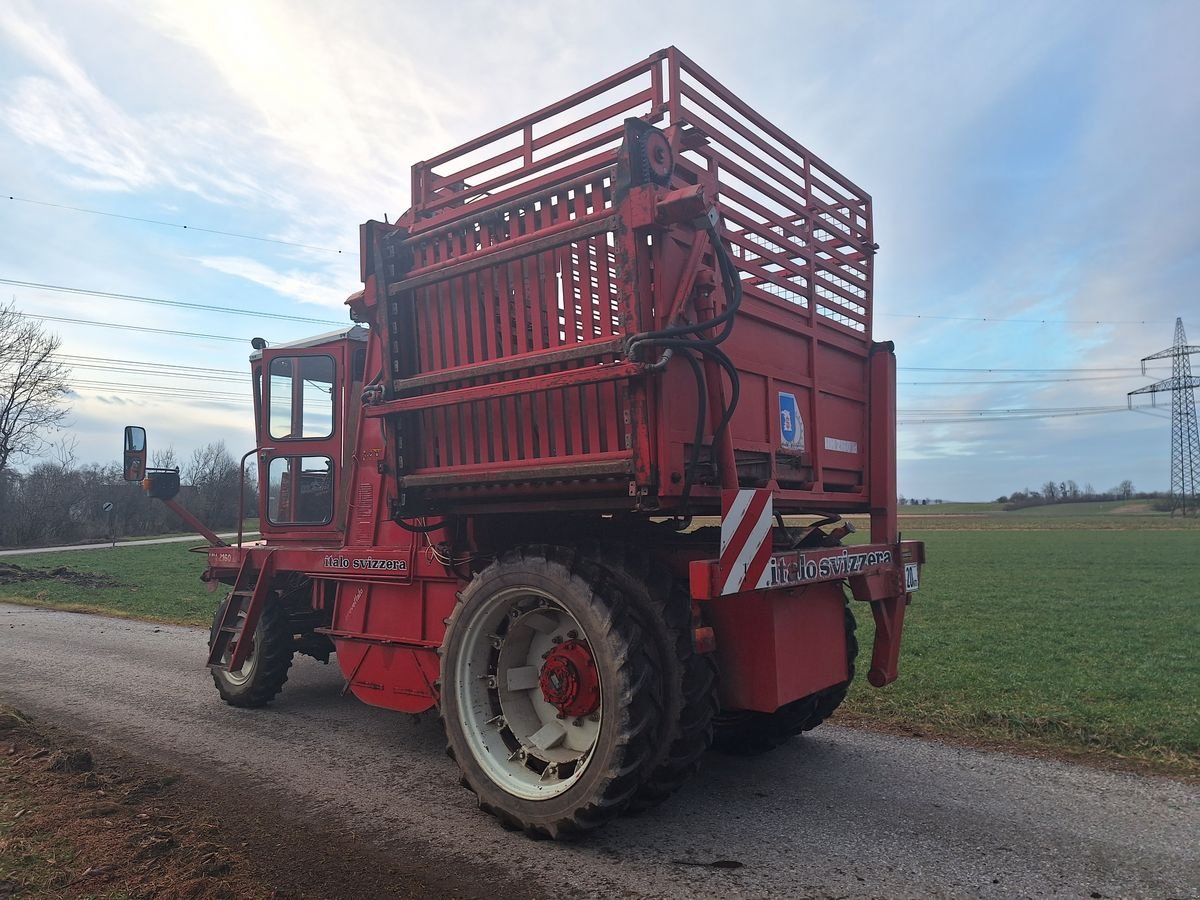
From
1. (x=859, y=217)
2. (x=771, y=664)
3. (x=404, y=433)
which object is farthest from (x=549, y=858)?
(x=859, y=217)

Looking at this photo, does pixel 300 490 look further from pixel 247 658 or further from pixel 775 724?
pixel 775 724

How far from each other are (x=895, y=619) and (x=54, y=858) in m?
4.61

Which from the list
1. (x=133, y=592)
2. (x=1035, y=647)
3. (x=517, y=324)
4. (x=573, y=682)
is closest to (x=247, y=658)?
(x=573, y=682)

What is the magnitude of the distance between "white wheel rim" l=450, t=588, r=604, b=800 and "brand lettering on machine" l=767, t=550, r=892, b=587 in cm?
110

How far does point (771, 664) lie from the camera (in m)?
4.01

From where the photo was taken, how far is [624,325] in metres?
3.71

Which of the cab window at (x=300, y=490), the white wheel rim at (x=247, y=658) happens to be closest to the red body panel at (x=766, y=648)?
the cab window at (x=300, y=490)

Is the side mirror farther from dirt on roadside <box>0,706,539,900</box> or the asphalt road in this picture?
dirt on roadside <box>0,706,539,900</box>

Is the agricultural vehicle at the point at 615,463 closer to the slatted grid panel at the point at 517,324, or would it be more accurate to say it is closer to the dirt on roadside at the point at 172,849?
the slatted grid panel at the point at 517,324

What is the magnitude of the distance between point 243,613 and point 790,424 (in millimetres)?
4812

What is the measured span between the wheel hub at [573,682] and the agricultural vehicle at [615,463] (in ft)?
0.06

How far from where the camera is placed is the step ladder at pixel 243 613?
636 centimetres

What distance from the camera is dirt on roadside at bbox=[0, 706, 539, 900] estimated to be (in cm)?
334

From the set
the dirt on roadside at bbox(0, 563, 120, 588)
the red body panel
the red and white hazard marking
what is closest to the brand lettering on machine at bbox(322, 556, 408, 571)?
the red body panel
